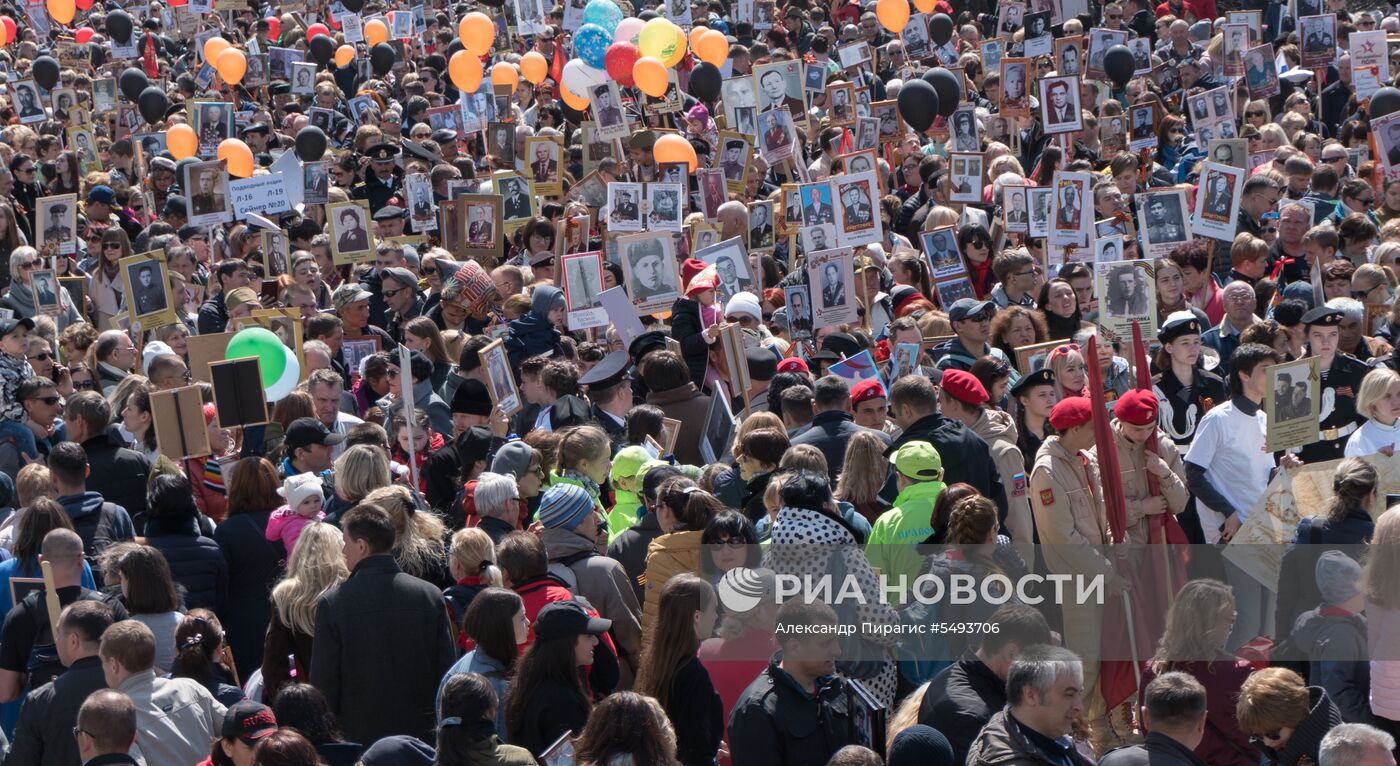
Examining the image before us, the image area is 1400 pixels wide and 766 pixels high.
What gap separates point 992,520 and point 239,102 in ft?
47.7

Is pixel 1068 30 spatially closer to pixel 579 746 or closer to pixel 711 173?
pixel 711 173

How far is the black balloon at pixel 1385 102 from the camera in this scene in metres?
13.8

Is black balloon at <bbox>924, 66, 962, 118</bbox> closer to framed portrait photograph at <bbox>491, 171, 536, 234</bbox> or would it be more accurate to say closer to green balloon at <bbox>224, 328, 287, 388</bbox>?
framed portrait photograph at <bbox>491, 171, 536, 234</bbox>

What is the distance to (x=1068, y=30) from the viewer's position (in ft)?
57.3

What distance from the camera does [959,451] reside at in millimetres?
7137

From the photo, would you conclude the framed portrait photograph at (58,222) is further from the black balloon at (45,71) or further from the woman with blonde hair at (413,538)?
the woman with blonde hair at (413,538)

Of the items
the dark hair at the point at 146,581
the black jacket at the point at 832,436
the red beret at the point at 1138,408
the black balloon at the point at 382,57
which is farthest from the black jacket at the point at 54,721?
the black balloon at the point at 382,57

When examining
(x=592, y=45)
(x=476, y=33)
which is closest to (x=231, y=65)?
(x=476, y=33)

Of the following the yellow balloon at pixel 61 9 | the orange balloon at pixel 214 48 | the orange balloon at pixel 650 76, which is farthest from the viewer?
the yellow balloon at pixel 61 9

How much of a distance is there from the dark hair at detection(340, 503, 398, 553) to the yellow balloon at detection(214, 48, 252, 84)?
13591 millimetres

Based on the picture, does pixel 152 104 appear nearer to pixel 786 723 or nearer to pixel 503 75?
pixel 503 75

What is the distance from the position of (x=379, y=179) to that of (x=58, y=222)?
335 centimetres

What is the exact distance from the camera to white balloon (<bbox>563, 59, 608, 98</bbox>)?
16172 mm

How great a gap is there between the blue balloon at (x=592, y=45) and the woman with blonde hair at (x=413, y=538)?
34.4 ft
